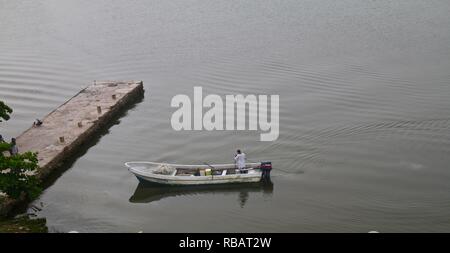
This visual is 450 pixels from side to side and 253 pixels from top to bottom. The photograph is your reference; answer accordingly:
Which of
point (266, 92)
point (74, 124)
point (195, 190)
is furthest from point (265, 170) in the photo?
point (74, 124)

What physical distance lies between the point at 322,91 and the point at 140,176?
489 inches

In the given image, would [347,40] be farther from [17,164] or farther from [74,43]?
[17,164]

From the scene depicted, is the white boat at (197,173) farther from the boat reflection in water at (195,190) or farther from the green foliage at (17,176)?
the green foliage at (17,176)

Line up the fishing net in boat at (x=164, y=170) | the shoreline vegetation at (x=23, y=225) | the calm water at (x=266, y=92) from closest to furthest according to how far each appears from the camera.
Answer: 1. the shoreline vegetation at (x=23, y=225)
2. the calm water at (x=266, y=92)
3. the fishing net in boat at (x=164, y=170)

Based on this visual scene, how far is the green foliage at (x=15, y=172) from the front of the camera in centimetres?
1625

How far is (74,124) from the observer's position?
25094 mm

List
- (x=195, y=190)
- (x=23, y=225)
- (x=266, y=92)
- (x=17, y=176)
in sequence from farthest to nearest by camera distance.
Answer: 1. (x=266, y=92)
2. (x=195, y=190)
3. (x=23, y=225)
4. (x=17, y=176)

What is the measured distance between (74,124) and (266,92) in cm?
1038

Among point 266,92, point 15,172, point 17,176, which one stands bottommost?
point 17,176

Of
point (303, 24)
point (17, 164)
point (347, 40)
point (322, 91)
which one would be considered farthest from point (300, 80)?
point (17, 164)

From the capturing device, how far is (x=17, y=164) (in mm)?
16172

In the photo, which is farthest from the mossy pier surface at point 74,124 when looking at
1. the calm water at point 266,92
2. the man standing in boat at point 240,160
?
the man standing in boat at point 240,160

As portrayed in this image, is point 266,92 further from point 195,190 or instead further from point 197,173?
point 195,190

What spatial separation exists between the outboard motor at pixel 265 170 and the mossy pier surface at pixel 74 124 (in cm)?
886
